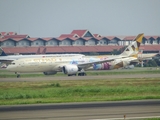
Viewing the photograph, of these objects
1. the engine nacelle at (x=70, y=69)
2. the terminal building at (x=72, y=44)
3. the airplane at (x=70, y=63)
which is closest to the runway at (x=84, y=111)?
the engine nacelle at (x=70, y=69)

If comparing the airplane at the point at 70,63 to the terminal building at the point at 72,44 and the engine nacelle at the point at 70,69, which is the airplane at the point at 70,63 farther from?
the terminal building at the point at 72,44

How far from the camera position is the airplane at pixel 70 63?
7631 cm

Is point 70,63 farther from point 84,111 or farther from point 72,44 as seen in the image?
point 72,44

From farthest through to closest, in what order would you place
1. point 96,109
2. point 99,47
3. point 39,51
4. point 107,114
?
point 99,47 → point 39,51 → point 96,109 → point 107,114

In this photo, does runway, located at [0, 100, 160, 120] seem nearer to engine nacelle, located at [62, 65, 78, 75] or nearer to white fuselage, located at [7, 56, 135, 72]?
engine nacelle, located at [62, 65, 78, 75]

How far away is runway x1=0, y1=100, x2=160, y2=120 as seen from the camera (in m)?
27.9

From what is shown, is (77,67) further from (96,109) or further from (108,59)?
(96,109)

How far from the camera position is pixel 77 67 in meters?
78.4

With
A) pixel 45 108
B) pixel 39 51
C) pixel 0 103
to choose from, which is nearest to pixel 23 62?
pixel 0 103

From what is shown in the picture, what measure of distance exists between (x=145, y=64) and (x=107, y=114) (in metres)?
91.8

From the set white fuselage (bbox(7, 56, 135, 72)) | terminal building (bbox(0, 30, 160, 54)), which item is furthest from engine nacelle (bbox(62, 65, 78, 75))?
terminal building (bbox(0, 30, 160, 54))

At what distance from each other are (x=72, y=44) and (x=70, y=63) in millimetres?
81801

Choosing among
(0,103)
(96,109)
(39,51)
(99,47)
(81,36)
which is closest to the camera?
(96,109)

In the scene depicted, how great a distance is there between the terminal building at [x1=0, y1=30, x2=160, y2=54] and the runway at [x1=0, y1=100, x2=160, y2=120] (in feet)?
360
